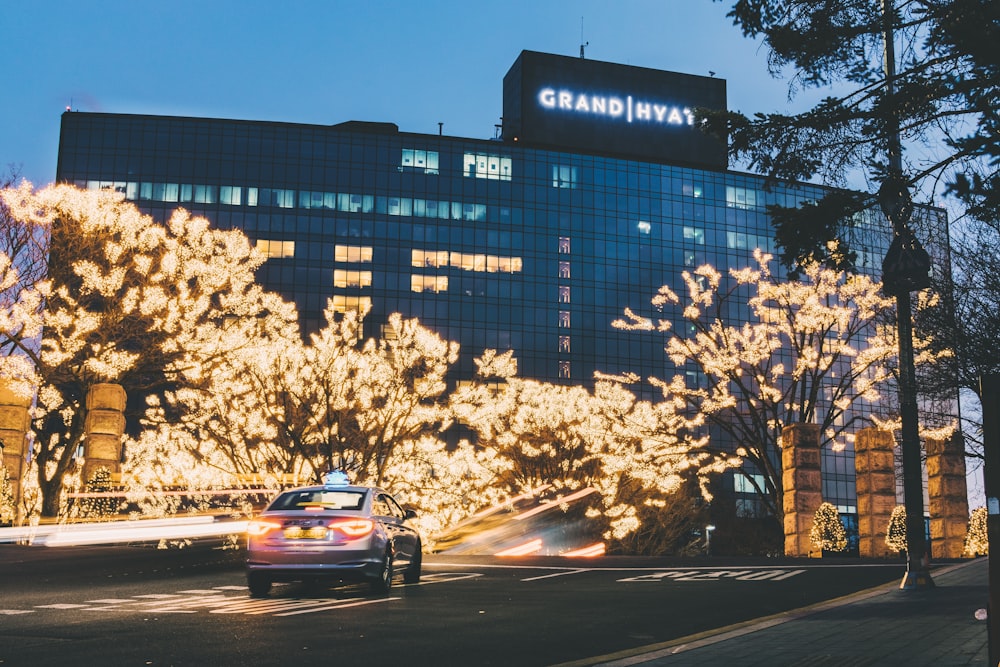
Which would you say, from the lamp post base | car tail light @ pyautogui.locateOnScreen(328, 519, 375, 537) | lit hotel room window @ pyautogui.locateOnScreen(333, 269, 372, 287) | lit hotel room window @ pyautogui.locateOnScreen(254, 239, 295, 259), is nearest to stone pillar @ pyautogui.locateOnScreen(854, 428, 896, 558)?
the lamp post base

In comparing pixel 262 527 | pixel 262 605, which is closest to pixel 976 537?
pixel 262 527

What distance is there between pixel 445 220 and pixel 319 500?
91.7 meters

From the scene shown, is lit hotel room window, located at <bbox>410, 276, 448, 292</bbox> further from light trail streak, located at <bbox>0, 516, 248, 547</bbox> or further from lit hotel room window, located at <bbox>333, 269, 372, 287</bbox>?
light trail streak, located at <bbox>0, 516, 248, 547</bbox>

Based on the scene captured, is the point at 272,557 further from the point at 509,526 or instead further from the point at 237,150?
the point at 237,150

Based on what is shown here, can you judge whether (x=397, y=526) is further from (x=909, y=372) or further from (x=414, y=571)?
(x=909, y=372)

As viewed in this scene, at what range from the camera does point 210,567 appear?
20.4 metres

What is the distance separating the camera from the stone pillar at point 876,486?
93.7 feet

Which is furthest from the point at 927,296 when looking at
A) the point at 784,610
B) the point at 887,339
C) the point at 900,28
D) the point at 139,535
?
the point at 139,535

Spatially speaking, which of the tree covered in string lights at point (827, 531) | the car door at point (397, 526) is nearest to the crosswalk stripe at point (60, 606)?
the car door at point (397, 526)

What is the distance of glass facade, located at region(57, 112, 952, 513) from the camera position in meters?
102

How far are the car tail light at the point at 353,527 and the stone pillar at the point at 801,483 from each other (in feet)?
56.4

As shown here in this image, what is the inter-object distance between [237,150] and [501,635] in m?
97.8

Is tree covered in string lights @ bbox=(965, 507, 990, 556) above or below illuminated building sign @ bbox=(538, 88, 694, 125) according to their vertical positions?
below

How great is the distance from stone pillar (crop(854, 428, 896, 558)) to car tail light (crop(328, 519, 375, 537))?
1751 cm
